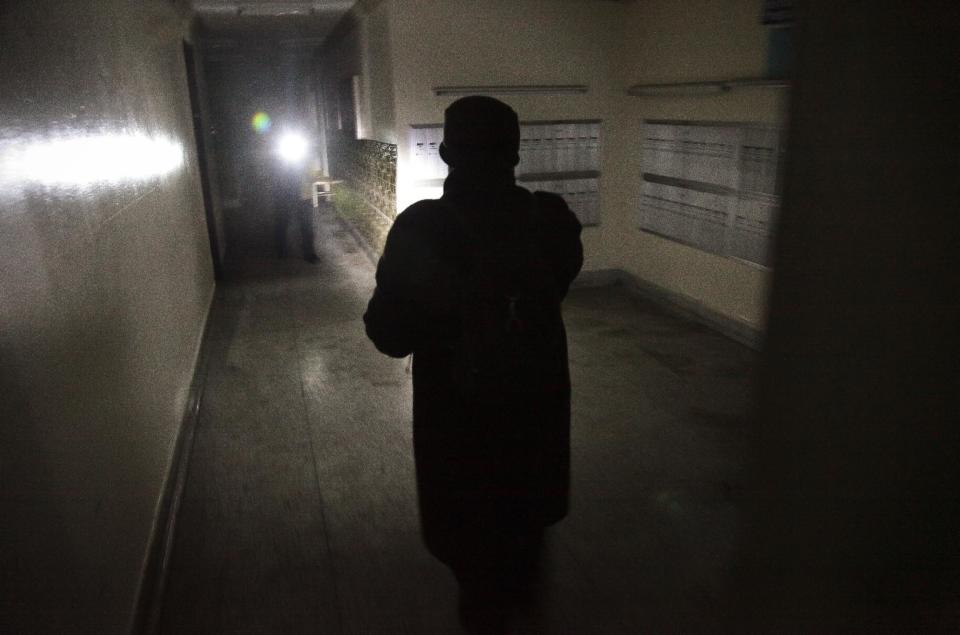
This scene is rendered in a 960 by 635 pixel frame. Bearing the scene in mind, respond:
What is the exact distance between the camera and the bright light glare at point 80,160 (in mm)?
1308

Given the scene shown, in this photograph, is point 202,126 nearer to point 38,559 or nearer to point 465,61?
point 465,61

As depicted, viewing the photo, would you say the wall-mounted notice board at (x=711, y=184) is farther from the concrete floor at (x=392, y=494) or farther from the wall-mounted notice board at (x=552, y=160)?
the concrete floor at (x=392, y=494)

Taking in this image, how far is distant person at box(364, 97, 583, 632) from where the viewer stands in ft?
4.38

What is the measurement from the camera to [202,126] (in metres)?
5.93

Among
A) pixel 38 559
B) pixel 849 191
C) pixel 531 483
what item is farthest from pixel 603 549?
pixel 849 191

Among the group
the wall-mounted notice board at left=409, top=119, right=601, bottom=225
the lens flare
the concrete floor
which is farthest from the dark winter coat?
the lens flare

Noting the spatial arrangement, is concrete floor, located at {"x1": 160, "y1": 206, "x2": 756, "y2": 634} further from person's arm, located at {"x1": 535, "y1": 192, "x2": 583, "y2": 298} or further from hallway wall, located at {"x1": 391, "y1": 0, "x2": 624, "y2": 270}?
hallway wall, located at {"x1": 391, "y1": 0, "x2": 624, "y2": 270}

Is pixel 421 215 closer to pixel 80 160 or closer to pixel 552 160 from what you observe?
pixel 80 160

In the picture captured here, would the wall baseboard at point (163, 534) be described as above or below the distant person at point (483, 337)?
below

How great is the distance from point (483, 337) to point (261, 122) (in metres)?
10.8

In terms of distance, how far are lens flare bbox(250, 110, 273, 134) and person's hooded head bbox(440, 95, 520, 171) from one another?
10545mm

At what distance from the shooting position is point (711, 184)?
4.31m

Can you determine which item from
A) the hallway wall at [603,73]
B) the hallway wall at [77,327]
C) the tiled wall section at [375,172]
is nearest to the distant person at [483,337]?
the hallway wall at [77,327]

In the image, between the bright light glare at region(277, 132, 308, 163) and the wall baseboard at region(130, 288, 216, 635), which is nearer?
the wall baseboard at region(130, 288, 216, 635)
